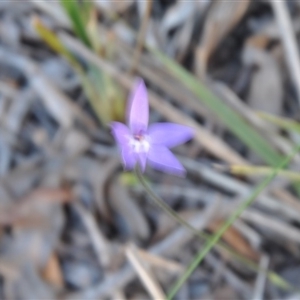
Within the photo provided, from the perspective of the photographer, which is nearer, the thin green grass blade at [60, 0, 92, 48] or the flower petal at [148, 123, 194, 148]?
the flower petal at [148, 123, 194, 148]

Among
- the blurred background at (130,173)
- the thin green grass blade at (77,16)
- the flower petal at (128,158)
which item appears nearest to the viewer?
the flower petal at (128,158)

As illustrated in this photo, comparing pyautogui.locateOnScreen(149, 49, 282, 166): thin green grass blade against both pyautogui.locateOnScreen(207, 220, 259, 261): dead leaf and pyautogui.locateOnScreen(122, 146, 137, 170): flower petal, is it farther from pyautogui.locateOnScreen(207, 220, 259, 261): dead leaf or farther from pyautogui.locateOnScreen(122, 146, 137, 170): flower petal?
pyautogui.locateOnScreen(122, 146, 137, 170): flower petal

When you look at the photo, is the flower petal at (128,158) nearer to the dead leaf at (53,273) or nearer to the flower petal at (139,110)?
the flower petal at (139,110)

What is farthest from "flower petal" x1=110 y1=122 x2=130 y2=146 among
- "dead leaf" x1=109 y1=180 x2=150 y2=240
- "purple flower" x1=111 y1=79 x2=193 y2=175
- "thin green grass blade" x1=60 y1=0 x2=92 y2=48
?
"dead leaf" x1=109 y1=180 x2=150 y2=240

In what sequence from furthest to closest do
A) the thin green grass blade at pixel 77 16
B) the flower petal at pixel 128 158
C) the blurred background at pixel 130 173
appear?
the blurred background at pixel 130 173
the thin green grass blade at pixel 77 16
the flower petal at pixel 128 158

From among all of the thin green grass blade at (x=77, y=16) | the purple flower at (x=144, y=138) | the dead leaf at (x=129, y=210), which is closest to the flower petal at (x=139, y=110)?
the purple flower at (x=144, y=138)

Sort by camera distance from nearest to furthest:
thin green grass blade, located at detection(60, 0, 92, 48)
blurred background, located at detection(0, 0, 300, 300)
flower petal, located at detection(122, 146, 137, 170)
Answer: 1. flower petal, located at detection(122, 146, 137, 170)
2. thin green grass blade, located at detection(60, 0, 92, 48)
3. blurred background, located at detection(0, 0, 300, 300)

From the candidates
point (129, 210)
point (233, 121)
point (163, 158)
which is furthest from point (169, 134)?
point (129, 210)

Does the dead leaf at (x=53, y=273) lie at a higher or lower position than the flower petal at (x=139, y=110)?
lower
